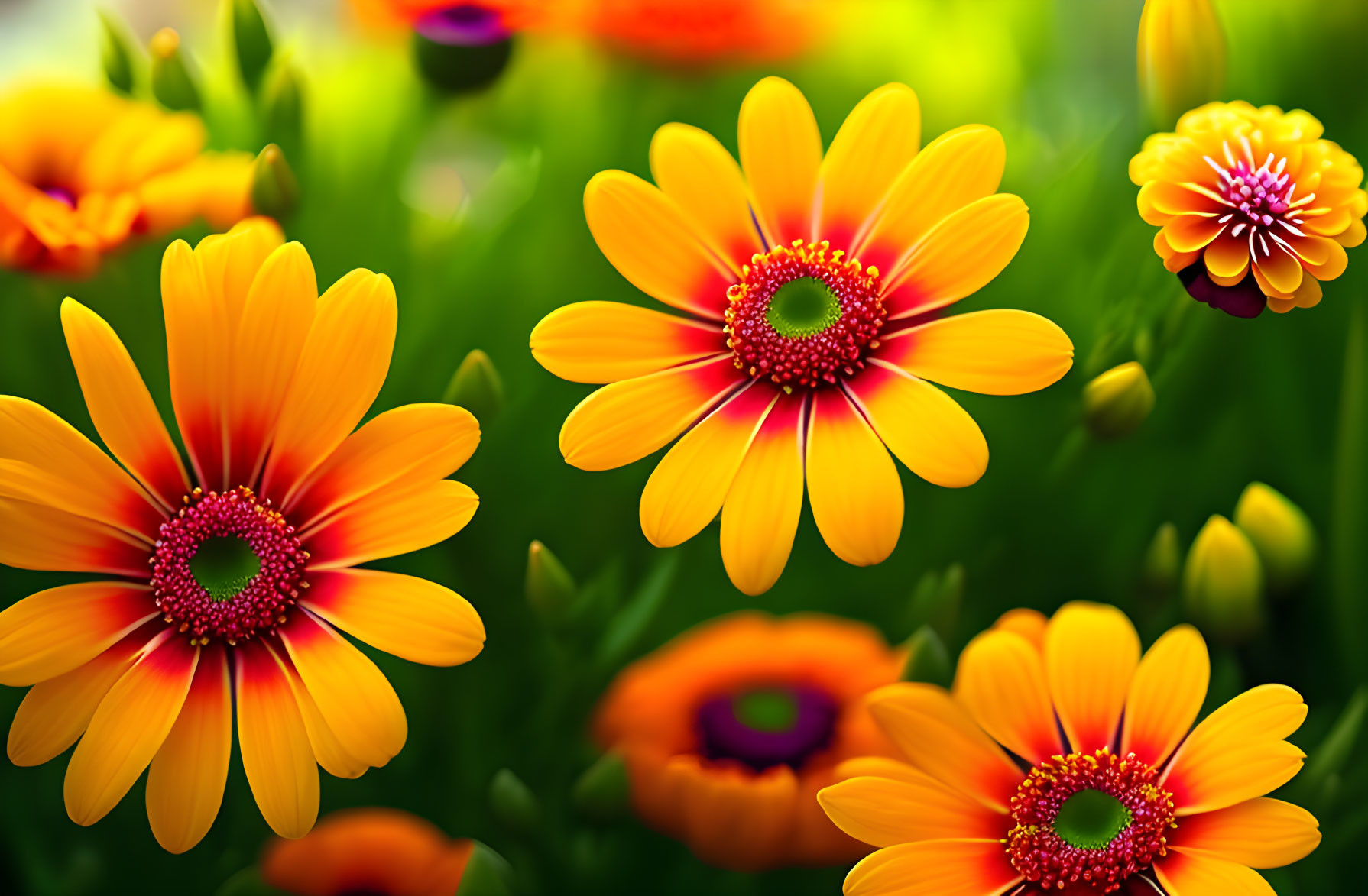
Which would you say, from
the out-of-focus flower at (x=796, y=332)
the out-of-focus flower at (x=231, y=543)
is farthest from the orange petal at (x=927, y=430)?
the out-of-focus flower at (x=231, y=543)

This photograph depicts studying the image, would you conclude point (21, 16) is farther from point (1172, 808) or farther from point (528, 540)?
point (1172, 808)

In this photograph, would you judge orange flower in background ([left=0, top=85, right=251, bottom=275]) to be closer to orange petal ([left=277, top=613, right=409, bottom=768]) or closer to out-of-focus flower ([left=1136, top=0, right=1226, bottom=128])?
orange petal ([left=277, top=613, right=409, bottom=768])

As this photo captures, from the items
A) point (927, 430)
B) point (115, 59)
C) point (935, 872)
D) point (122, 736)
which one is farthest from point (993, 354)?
point (115, 59)

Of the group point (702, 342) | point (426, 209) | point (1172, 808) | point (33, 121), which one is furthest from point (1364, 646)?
point (33, 121)

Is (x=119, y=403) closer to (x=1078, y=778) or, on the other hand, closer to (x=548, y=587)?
(x=548, y=587)

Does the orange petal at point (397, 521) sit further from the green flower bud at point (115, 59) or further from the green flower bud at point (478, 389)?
the green flower bud at point (115, 59)
